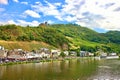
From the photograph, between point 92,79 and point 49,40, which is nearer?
point 92,79

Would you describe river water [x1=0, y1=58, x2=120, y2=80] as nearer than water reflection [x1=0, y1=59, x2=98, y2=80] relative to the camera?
No

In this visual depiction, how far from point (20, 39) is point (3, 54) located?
186ft

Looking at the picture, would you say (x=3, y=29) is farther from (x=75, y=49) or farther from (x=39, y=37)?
(x=75, y=49)

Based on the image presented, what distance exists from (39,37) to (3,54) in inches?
3029

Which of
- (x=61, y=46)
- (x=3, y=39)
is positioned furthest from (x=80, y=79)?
(x=61, y=46)

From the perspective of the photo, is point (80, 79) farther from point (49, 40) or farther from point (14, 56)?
point (49, 40)

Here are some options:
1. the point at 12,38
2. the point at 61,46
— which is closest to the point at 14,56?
the point at 12,38

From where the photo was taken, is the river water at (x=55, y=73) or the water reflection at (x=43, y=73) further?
the river water at (x=55, y=73)

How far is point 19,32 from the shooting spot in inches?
7234

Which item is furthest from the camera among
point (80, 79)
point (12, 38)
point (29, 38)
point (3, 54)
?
point (29, 38)

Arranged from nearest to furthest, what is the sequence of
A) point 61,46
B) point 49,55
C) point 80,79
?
point 80,79
point 49,55
point 61,46

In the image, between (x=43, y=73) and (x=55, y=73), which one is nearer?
(x=43, y=73)

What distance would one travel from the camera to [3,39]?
525 feet

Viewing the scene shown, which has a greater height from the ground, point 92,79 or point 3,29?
point 3,29
